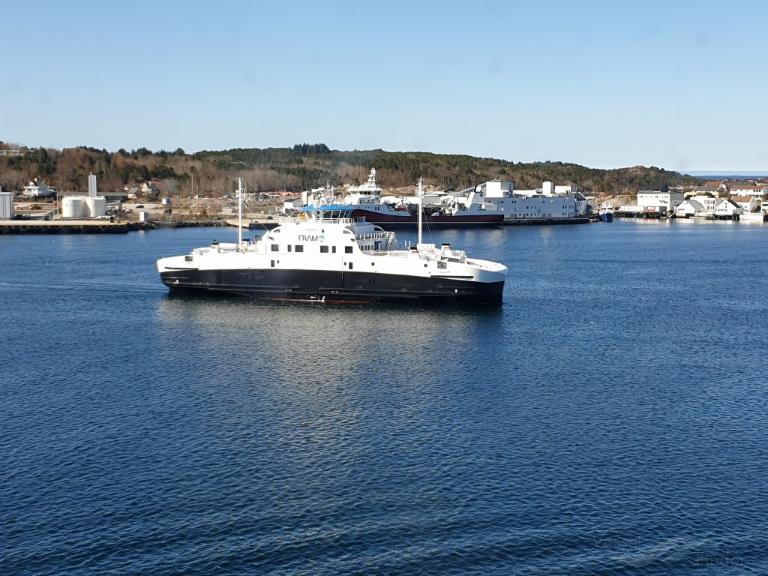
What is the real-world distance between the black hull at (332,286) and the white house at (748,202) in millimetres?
102412

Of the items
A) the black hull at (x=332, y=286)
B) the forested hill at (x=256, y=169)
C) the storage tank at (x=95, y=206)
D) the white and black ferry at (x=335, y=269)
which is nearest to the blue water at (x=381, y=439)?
the black hull at (x=332, y=286)

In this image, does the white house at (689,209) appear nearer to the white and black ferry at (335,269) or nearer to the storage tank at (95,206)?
the storage tank at (95,206)

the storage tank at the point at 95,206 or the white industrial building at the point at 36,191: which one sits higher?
the white industrial building at the point at 36,191

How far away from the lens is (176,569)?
50.5ft

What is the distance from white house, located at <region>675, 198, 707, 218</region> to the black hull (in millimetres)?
98512

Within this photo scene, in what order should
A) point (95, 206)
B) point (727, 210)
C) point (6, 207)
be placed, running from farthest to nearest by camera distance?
point (727, 210), point (95, 206), point (6, 207)

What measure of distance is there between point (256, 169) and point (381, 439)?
148298 millimetres

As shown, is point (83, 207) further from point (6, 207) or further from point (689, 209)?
point (689, 209)

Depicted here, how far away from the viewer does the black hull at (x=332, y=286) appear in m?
39.8

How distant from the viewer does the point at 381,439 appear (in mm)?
21781

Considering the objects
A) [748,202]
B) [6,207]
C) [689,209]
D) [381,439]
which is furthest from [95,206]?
[748,202]

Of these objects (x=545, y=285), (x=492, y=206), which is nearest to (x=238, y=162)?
(x=492, y=206)

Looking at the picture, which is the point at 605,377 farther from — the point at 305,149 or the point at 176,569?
the point at 305,149

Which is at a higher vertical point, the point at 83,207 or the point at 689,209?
the point at 689,209
